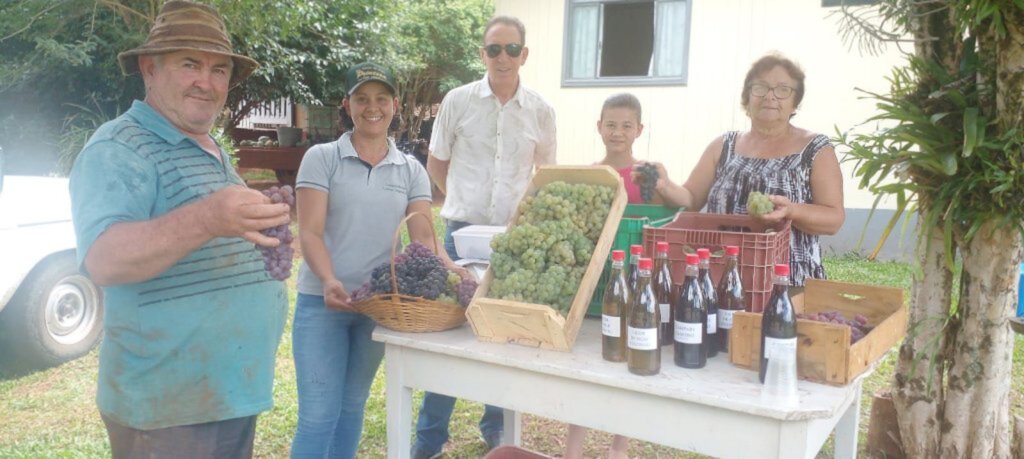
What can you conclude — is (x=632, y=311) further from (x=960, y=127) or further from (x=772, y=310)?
(x=960, y=127)

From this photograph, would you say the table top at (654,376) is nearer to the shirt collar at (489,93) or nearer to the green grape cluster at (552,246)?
the green grape cluster at (552,246)

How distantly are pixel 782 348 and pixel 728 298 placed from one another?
1.17 ft

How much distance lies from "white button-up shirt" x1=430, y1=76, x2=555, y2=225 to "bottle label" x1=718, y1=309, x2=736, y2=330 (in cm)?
174

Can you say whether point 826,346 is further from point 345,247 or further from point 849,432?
point 345,247

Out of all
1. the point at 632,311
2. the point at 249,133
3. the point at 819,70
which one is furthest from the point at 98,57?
the point at 632,311

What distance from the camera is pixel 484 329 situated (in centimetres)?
242

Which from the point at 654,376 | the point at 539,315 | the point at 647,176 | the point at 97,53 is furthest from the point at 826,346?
the point at 97,53

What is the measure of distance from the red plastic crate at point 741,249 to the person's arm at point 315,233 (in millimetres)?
1243

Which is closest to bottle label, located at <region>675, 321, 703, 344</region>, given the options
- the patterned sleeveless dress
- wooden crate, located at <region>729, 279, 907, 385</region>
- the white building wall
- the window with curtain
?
wooden crate, located at <region>729, 279, 907, 385</region>

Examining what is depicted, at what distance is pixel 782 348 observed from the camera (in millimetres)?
1970

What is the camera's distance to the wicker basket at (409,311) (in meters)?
2.46

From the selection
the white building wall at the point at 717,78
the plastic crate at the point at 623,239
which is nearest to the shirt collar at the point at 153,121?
the plastic crate at the point at 623,239

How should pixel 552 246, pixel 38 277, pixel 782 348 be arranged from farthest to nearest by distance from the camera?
1. pixel 38 277
2. pixel 552 246
3. pixel 782 348

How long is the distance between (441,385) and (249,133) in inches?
626
